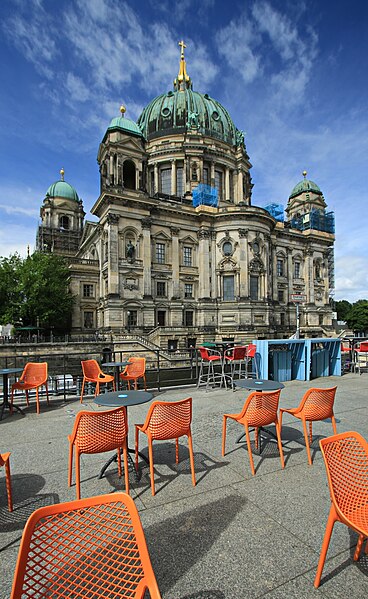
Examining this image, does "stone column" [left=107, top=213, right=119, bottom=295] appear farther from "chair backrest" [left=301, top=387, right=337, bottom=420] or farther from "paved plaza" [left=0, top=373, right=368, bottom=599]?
"chair backrest" [left=301, top=387, right=337, bottom=420]

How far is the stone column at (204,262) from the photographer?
41.6 metres

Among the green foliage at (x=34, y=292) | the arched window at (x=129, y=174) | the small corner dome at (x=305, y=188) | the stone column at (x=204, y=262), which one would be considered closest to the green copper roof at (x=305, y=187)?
the small corner dome at (x=305, y=188)

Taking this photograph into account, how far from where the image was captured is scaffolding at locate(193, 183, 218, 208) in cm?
4412

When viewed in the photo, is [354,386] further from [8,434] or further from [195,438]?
[8,434]

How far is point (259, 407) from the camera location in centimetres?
496

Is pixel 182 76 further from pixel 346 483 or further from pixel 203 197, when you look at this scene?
pixel 346 483

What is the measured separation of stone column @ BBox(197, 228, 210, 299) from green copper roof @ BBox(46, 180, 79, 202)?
35.9 meters

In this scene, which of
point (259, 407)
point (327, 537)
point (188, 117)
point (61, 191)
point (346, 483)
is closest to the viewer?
point (327, 537)

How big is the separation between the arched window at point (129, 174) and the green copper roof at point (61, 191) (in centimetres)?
2710

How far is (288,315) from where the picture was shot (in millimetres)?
51125

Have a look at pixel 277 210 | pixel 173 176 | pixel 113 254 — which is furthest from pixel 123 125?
pixel 277 210

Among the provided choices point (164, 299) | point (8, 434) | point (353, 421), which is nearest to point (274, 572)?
point (353, 421)

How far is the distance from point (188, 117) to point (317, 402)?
56025 mm

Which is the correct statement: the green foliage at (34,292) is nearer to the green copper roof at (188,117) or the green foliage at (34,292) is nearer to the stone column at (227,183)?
the stone column at (227,183)
